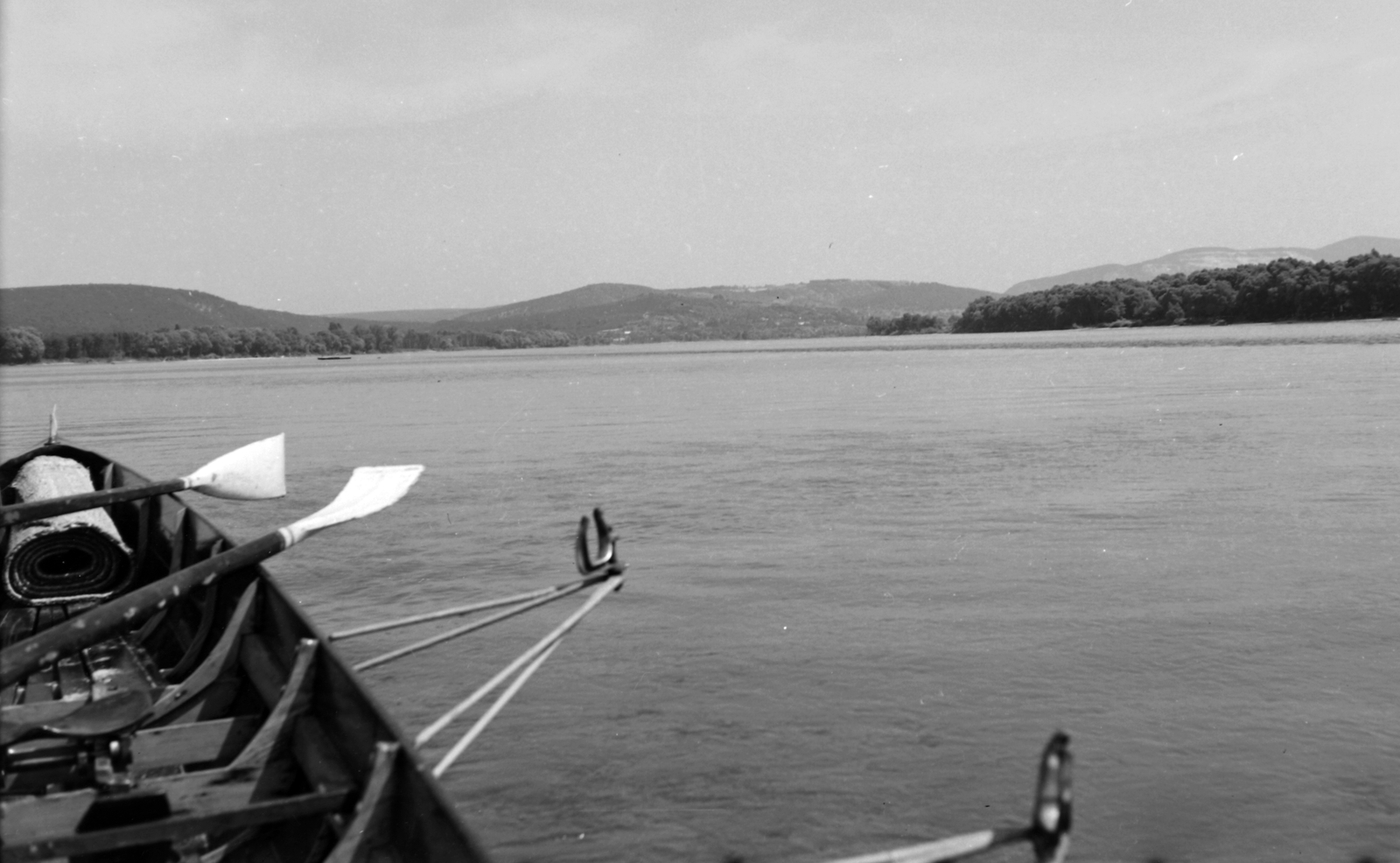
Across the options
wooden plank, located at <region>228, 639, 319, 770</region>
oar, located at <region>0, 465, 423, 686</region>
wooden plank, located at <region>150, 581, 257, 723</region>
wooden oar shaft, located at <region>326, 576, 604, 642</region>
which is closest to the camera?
wooden plank, located at <region>228, 639, 319, 770</region>

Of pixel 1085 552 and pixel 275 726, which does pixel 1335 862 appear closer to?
pixel 275 726

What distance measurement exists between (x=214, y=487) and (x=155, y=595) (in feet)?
14.6

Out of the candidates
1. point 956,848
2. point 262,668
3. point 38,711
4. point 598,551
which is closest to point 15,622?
point 38,711

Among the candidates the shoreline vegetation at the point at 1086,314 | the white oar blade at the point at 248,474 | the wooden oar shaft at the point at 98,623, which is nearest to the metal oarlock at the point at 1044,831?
the wooden oar shaft at the point at 98,623

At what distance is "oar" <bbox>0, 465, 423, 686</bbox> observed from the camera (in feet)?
16.6

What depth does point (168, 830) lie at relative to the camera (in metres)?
3.83

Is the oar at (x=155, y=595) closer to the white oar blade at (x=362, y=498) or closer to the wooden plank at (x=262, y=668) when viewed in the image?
the white oar blade at (x=362, y=498)

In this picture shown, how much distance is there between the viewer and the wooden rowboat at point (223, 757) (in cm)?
383

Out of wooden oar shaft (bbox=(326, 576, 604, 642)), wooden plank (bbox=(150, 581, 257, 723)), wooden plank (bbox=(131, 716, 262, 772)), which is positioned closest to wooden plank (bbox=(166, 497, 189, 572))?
wooden plank (bbox=(150, 581, 257, 723))

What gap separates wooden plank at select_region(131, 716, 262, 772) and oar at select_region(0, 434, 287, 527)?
345cm

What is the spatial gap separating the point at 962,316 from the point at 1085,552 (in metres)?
157

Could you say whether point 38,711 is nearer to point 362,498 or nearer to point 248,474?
point 362,498

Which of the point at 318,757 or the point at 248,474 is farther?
the point at 248,474

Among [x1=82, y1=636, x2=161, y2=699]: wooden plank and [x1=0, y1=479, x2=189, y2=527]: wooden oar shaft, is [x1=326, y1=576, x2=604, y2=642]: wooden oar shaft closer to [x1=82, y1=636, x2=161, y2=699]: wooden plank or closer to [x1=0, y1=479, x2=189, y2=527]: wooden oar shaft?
[x1=82, y1=636, x2=161, y2=699]: wooden plank
